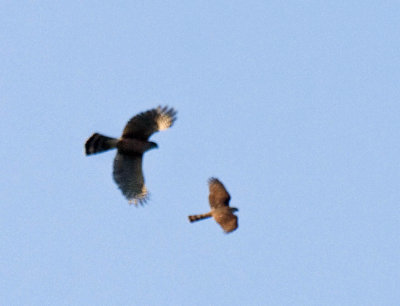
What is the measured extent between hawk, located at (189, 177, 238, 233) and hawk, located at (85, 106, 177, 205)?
1.74 m

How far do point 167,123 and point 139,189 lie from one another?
87.6 inches

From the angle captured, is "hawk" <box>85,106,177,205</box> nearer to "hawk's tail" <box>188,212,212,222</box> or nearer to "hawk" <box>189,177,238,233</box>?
"hawk's tail" <box>188,212,212,222</box>

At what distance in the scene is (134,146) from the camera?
28422mm

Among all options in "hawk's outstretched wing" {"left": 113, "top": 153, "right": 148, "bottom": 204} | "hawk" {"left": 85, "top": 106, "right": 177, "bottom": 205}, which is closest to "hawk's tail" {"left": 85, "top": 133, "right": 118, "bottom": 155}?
"hawk" {"left": 85, "top": 106, "right": 177, "bottom": 205}

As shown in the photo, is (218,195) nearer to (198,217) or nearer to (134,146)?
(198,217)

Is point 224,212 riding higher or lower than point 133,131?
lower

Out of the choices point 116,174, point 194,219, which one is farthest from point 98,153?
point 194,219

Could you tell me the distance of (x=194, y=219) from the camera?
28594mm

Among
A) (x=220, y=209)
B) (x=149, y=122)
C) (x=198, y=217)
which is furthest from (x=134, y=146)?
(x=220, y=209)

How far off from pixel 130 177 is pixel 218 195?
233cm

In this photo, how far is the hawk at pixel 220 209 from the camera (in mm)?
27922

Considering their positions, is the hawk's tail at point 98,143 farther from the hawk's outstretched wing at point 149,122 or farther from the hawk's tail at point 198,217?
the hawk's tail at point 198,217

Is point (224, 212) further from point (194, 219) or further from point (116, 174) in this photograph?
point (116, 174)

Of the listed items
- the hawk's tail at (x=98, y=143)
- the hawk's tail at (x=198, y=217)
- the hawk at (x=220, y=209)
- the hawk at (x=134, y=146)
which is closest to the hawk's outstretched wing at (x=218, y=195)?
the hawk at (x=220, y=209)
